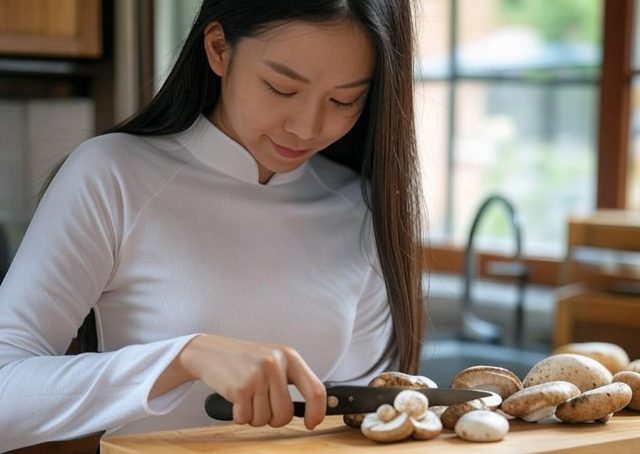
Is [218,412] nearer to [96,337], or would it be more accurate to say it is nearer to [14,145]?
[96,337]

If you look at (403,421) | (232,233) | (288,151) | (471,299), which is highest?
(288,151)

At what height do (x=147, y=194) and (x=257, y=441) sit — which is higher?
(x=147, y=194)

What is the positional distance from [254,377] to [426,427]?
16 centimetres

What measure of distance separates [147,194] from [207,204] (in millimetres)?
84

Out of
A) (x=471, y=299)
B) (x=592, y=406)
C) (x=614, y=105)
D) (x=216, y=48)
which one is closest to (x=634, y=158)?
(x=614, y=105)

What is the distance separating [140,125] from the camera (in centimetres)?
147

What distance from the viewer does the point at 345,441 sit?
108 centimetres

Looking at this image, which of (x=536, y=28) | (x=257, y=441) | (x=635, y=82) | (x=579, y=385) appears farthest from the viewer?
(x=536, y=28)

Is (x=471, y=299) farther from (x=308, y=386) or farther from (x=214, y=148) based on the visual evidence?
(x=308, y=386)

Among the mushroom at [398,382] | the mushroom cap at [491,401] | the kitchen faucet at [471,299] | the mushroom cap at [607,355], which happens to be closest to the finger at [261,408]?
the mushroom at [398,382]

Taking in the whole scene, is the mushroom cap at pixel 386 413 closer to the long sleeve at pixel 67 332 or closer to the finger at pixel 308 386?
the finger at pixel 308 386

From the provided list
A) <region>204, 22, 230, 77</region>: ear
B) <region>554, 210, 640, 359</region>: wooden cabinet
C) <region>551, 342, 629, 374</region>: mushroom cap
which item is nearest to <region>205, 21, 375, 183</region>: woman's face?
<region>204, 22, 230, 77</region>: ear

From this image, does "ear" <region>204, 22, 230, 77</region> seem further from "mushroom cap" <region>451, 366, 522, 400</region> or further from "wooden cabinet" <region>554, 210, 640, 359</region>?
"wooden cabinet" <region>554, 210, 640, 359</region>

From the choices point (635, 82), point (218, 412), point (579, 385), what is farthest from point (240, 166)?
point (635, 82)
